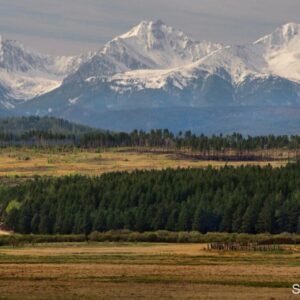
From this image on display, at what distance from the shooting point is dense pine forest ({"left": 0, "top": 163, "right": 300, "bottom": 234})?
442 ft

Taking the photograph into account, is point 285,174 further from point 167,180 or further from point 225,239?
point 225,239

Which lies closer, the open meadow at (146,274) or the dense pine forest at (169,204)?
the open meadow at (146,274)

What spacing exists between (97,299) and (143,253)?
3383cm

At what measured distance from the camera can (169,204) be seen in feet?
467

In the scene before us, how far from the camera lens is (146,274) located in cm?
6969

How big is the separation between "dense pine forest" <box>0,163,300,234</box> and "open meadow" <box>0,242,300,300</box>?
38.6m

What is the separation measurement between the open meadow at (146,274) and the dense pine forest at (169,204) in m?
38.6

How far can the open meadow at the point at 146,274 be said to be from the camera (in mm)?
60125

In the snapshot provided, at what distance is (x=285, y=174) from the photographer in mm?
159625

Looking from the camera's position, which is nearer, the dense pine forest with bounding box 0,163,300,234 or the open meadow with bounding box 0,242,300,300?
the open meadow with bounding box 0,242,300,300

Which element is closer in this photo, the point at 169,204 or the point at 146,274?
the point at 146,274

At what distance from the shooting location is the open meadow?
60125 mm

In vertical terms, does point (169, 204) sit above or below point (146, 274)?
below

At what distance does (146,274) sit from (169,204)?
238ft
